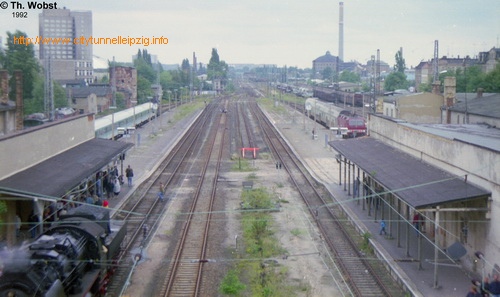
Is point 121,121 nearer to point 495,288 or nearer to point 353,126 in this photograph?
point 353,126

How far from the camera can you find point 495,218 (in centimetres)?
1578

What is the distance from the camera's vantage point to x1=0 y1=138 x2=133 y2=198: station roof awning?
1777cm

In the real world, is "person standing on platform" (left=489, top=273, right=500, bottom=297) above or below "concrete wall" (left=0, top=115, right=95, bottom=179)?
below

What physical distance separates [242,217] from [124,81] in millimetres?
72491

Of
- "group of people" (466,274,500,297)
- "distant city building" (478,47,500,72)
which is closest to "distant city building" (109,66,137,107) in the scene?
"distant city building" (478,47,500,72)

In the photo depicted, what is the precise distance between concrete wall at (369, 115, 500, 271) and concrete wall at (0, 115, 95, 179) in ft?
45.5

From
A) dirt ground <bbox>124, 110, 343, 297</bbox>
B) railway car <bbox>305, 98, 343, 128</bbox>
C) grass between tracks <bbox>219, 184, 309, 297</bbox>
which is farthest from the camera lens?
railway car <bbox>305, 98, 343, 128</bbox>

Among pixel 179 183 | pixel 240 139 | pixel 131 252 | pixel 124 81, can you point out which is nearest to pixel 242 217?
pixel 131 252

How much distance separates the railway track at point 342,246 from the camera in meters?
16.5

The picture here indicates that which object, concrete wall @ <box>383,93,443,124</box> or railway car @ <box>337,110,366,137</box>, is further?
railway car @ <box>337,110,366,137</box>

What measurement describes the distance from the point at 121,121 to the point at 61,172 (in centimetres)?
3546

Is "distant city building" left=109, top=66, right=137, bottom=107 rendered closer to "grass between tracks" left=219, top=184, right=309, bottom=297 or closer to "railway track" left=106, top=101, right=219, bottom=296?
"railway track" left=106, top=101, right=219, bottom=296

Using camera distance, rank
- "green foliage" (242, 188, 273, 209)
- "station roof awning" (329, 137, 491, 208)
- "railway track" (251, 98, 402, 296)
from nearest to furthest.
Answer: "railway track" (251, 98, 402, 296)
"station roof awning" (329, 137, 491, 208)
"green foliage" (242, 188, 273, 209)

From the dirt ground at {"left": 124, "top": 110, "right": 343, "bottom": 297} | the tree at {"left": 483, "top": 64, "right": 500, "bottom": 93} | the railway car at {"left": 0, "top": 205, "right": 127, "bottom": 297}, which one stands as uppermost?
the tree at {"left": 483, "top": 64, "right": 500, "bottom": 93}
